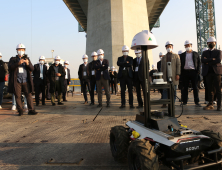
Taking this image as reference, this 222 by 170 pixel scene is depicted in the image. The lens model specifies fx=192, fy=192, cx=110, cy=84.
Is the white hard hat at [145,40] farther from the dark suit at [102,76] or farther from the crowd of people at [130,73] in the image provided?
the dark suit at [102,76]

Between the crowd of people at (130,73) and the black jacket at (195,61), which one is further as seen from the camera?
the black jacket at (195,61)

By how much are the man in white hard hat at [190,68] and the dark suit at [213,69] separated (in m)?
0.66

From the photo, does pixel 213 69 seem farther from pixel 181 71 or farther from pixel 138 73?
pixel 138 73

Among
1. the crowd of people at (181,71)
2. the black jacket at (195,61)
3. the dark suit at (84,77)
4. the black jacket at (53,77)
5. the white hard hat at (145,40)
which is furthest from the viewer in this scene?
the dark suit at (84,77)

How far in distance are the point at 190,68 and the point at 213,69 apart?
1.00m

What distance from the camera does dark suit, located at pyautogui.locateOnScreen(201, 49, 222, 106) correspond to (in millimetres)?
5793

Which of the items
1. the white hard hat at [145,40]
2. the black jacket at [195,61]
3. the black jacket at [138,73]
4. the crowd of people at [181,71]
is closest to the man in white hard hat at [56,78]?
the crowd of people at [181,71]

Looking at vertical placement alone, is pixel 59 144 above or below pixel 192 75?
below

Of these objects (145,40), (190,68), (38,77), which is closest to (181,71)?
(190,68)

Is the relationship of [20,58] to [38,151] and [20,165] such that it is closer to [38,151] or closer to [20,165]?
[38,151]

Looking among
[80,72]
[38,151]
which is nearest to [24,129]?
[38,151]

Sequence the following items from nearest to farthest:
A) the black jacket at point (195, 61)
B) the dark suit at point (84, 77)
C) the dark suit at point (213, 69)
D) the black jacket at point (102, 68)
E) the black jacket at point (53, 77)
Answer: the dark suit at point (213, 69) → the black jacket at point (195, 61) → the black jacket at point (102, 68) → the black jacket at point (53, 77) → the dark suit at point (84, 77)

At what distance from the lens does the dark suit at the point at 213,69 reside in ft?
19.0

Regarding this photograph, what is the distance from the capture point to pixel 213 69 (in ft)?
19.1
